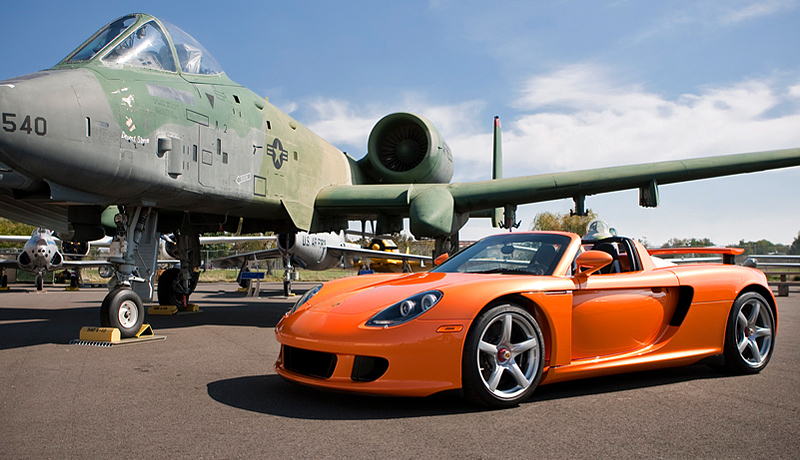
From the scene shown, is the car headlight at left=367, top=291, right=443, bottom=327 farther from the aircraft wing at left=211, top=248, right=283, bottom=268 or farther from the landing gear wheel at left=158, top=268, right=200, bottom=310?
the aircraft wing at left=211, top=248, right=283, bottom=268

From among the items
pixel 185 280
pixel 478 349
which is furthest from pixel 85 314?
pixel 478 349

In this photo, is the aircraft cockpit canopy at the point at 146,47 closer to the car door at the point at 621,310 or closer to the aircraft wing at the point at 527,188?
the aircraft wing at the point at 527,188

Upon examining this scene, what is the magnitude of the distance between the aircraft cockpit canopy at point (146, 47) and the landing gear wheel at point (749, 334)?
7125 mm

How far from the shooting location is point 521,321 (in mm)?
3721

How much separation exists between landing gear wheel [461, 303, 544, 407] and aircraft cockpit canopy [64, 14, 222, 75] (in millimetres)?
5876

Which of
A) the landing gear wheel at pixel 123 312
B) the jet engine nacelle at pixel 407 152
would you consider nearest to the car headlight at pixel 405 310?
the landing gear wheel at pixel 123 312

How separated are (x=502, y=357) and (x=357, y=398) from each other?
Result: 3.26 ft

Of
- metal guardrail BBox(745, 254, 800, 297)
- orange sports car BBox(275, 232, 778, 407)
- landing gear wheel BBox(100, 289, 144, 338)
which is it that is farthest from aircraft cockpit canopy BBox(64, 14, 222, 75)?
metal guardrail BBox(745, 254, 800, 297)

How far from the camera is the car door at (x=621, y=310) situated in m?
4.00

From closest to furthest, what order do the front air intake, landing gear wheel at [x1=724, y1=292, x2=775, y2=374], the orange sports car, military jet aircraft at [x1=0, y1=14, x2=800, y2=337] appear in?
the orange sports car
the front air intake
landing gear wheel at [x1=724, y1=292, x2=775, y2=374]
military jet aircraft at [x1=0, y1=14, x2=800, y2=337]

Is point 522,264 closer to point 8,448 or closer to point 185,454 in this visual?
point 185,454

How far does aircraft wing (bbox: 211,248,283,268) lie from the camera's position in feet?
93.5

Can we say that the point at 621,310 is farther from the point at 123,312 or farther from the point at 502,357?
the point at 123,312

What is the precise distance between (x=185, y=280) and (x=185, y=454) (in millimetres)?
9749
